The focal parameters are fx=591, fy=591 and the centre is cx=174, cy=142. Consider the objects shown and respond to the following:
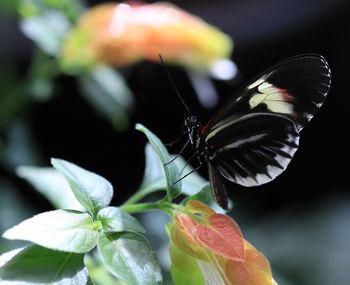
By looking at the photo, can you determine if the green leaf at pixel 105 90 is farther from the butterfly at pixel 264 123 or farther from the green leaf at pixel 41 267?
the green leaf at pixel 41 267

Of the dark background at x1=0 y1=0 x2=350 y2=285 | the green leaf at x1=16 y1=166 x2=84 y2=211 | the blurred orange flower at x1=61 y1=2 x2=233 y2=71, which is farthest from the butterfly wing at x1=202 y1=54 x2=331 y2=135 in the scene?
the dark background at x1=0 y1=0 x2=350 y2=285

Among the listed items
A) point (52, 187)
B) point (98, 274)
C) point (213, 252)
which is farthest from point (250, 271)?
point (52, 187)

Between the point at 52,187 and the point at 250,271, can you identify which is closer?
the point at 250,271

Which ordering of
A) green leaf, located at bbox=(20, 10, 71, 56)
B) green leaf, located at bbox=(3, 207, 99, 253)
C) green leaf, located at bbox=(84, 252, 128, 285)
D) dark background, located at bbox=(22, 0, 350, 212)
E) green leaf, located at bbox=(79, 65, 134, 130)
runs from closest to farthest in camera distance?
green leaf, located at bbox=(3, 207, 99, 253) < green leaf, located at bbox=(84, 252, 128, 285) < green leaf, located at bbox=(20, 10, 71, 56) < green leaf, located at bbox=(79, 65, 134, 130) < dark background, located at bbox=(22, 0, 350, 212)

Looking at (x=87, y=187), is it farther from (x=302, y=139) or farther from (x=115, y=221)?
(x=302, y=139)

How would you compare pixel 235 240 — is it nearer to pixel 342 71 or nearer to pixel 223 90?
pixel 223 90

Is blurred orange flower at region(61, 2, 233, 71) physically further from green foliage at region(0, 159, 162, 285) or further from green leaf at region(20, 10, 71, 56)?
green foliage at region(0, 159, 162, 285)
